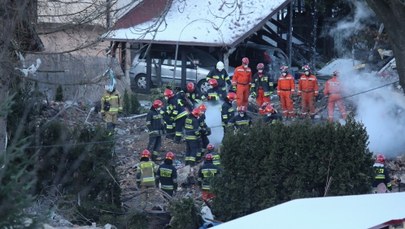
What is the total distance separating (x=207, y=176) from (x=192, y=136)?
310 centimetres

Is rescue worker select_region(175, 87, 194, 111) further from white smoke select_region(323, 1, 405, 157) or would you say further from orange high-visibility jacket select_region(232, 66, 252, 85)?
white smoke select_region(323, 1, 405, 157)

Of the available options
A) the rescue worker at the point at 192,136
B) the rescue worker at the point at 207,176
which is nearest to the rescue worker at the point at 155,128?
the rescue worker at the point at 192,136

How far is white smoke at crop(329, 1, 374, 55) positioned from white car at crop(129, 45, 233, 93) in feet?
19.8

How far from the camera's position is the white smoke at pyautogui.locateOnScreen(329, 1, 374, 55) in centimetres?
3216

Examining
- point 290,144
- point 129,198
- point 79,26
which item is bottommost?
point 129,198

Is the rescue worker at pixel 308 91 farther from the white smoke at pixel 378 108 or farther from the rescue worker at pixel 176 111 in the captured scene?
the rescue worker at pixel 176 111

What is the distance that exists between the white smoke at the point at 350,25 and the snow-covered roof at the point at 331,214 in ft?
78.8

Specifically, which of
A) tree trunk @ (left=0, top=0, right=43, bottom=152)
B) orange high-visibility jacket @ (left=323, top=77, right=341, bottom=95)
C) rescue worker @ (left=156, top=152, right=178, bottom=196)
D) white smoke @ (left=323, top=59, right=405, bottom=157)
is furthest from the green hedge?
orange high-visibility jacket @ (left=323, top=77, right=341, bottom=95)

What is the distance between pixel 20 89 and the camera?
1543cm

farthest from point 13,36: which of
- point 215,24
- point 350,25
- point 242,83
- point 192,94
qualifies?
point 350,25

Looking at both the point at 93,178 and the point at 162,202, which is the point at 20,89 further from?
the point at 162,202

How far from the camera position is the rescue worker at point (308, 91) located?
22.9 meters

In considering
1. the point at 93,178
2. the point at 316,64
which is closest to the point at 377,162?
the point at 93,178

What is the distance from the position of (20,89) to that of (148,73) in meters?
14.4
